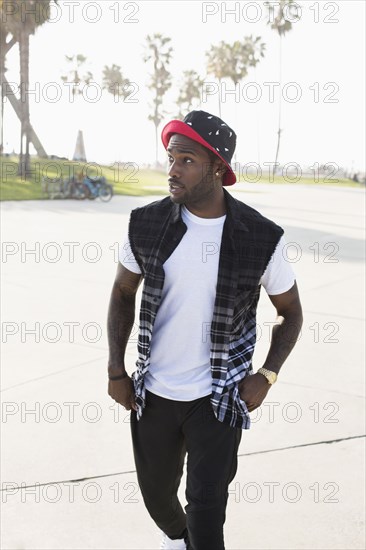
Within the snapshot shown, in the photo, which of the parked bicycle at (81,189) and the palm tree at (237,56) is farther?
the palm tree at (237,56)

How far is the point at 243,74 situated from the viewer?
82.0 m

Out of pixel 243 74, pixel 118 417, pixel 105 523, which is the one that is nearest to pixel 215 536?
pixel 105 523

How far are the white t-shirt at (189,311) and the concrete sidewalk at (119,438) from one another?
1.15m

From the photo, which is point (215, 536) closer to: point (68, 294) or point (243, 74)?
point (68, 294)

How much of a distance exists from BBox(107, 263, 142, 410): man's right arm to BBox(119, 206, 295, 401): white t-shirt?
6.3 inches

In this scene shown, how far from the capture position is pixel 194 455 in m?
2.98

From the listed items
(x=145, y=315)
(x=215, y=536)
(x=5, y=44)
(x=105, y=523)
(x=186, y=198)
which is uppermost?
(x=5, y=44)

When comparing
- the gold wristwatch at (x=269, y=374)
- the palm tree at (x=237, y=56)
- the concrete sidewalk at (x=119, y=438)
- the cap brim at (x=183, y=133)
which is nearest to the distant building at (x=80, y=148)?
the palm tree at (x=237, y=56)

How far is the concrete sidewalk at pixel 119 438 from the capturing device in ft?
12.8

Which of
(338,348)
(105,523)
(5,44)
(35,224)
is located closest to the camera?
(105,523)

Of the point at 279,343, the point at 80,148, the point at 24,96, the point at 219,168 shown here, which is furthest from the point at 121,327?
the point at 80,148

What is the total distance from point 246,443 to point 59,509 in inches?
55.0

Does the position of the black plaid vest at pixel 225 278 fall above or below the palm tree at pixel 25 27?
below

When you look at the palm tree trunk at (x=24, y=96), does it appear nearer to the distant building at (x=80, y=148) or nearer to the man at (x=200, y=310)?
the distant building at (x=80, y=148)
